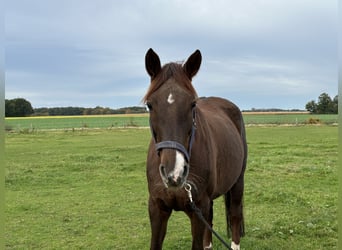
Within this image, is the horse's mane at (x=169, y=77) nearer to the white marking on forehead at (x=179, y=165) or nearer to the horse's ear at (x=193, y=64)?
the horse's ear at (x=193, y=64)

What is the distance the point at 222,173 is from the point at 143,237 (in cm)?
212

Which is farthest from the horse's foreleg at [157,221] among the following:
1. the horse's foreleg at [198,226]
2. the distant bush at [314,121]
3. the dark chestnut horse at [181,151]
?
the distant bush at [314,121]

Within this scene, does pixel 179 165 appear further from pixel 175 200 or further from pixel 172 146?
pixel 175 200

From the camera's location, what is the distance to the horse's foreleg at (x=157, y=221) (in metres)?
3.06

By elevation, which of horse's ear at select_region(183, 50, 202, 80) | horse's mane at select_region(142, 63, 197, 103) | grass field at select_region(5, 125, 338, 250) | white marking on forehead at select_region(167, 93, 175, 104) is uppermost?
horse's ear at select_region(183, 50, 202, 80)

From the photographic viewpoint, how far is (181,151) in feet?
7.59

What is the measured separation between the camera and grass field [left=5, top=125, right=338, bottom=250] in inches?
197

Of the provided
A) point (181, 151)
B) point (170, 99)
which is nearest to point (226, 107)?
point (170, 99)

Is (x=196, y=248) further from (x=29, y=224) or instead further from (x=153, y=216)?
(x=29, y=224)

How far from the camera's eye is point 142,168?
11.0 metres

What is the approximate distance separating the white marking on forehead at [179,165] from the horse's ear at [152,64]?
811 mm

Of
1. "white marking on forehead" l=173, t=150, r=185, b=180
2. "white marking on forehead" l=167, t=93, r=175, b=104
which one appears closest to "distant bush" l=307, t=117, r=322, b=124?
"white marking on forehead" l=167, t=93, r=175, b=104

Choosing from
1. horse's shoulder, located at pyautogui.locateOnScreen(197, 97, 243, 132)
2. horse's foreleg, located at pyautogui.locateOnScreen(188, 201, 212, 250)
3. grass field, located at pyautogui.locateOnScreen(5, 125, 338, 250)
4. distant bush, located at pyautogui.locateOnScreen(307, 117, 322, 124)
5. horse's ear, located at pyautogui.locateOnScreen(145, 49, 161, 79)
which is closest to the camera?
horse's ear, located at pyautogui.locateOnScreen(145, 49, 161, 79)

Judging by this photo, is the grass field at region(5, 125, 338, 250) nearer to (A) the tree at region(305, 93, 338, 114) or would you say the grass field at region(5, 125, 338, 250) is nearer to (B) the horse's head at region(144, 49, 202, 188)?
(A) the tree at region(305, 93, 338, 114)
